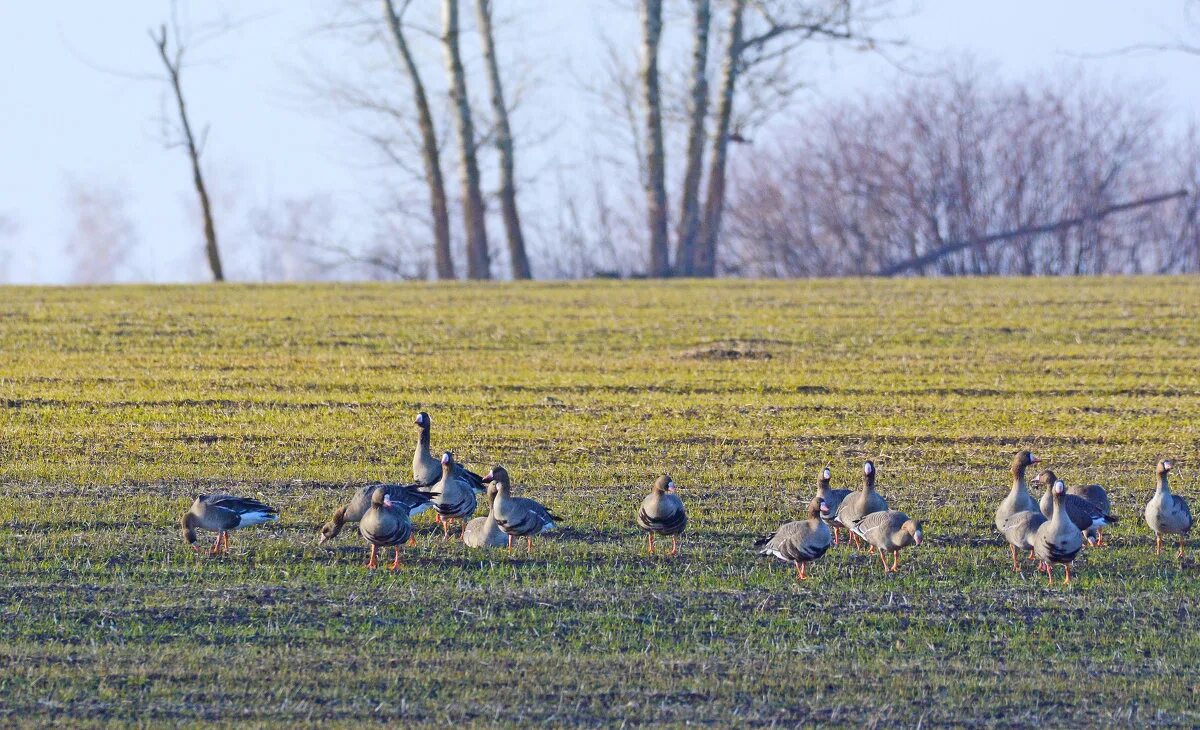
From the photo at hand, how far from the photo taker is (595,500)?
1415 centimetres

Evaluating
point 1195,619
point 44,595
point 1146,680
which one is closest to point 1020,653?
point 1146,680

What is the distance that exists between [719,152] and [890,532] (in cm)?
2789

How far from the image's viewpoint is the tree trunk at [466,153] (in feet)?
121

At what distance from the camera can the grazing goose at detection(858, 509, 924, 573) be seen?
11.3 m

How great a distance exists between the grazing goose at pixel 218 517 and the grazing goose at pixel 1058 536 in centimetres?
602

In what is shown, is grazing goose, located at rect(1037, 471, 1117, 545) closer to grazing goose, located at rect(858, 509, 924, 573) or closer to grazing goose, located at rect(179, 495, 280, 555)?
grazing goose, located at rect(858, 509, 924, 573)

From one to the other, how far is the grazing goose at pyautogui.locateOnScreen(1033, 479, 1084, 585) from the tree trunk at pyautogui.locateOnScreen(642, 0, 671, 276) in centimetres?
2639

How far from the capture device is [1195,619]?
1035 centimetres

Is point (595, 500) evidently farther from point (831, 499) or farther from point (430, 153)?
point (430, 153)

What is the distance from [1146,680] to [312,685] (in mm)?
4835

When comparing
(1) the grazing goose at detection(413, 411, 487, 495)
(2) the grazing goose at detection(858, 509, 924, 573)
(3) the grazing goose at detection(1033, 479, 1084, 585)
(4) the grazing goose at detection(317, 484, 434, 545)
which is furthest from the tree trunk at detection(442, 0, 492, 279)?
(3) the grazing goose at detection(1033, 479, 1084, 585)

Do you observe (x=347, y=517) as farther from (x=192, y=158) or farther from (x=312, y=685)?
(x=192, y=158)

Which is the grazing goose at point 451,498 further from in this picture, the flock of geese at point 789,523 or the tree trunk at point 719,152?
the tree trunk at point 719,152

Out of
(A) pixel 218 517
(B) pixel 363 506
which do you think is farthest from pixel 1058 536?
(A) pixel 218 517
